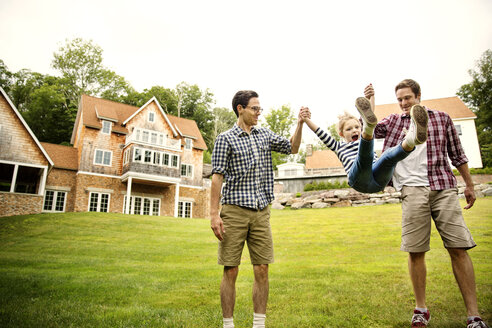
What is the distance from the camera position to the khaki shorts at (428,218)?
10.4ft

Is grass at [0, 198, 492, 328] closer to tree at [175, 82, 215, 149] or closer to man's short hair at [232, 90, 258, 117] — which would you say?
man's short hair at [232, 90, 258, 117]

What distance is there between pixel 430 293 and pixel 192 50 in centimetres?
1257

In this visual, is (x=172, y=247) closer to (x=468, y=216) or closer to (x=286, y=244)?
(x=286, y=244)

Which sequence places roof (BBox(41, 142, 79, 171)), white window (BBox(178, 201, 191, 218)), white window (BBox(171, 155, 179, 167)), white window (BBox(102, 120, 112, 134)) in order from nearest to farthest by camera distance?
1. roof (BBox(41, 142, 79, 171))
2. white window (BBox(102, 120, 112, 134))
3. white window (BBox(171, 155, 179, 167))
4. white window (BBox(178, 201, 191, 218))

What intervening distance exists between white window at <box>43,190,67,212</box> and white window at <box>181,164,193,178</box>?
894 cm

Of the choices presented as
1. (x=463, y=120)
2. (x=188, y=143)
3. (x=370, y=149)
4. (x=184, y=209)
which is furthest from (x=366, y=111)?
(x=463, y=120)

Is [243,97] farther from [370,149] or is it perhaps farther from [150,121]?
[150,121]

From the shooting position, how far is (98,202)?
74.5 feet

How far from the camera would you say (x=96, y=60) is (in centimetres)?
3834

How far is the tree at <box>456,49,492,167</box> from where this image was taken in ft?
102

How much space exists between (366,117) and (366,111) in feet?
0.27

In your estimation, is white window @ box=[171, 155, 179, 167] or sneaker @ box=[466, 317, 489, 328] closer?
sneaker @ box=[466, 317, 489, 328]

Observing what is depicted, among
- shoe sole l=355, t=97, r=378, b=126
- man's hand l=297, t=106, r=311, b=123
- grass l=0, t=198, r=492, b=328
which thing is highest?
man's hand l=297, t=106, r=311, b=123

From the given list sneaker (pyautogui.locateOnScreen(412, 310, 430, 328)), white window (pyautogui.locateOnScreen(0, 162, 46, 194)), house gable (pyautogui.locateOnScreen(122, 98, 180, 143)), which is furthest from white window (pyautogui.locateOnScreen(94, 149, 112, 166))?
sneaker (pyautogui.locateOnScreen(412, 310, 430, 328))
